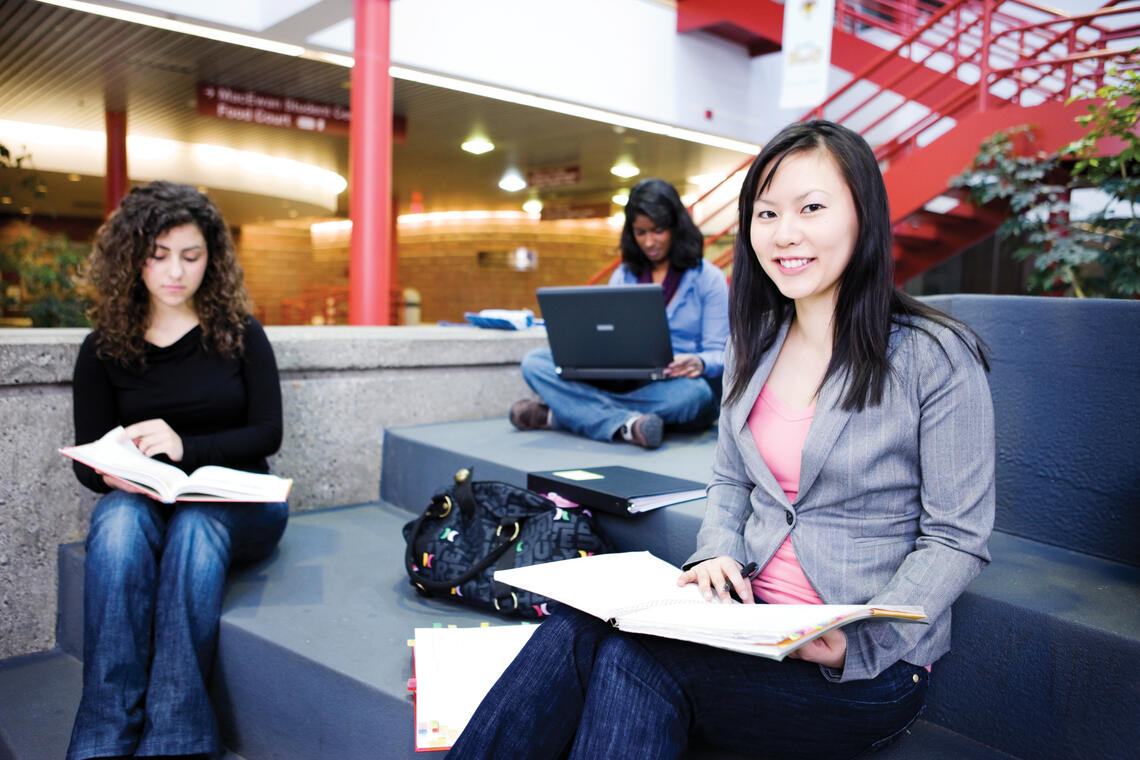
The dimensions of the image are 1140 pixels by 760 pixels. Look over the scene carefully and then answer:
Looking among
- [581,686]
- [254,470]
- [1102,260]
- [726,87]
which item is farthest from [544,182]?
[581,686]

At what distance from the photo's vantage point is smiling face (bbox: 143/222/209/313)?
2.12 m

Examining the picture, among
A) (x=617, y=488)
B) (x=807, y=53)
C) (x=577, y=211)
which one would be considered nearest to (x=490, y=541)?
(x=617, y=488)

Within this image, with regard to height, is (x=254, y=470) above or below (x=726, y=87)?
below

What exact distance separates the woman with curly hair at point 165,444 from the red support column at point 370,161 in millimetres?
2580

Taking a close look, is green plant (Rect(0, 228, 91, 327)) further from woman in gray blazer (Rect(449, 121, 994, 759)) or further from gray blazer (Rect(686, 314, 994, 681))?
gray blazer (Rect(686, 314, 994, 681))

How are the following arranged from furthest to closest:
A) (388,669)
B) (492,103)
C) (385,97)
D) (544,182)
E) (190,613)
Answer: (544,182) < (492,103) < (385,97) < (190,613) < (388,669)

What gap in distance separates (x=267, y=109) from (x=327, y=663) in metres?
6.93

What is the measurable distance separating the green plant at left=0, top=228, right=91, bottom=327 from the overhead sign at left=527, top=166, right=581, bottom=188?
20.1 feet

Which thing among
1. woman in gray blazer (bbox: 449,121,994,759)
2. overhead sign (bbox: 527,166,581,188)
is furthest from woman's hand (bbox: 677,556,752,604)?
overhead sign (bbox: 527,166,581,188)

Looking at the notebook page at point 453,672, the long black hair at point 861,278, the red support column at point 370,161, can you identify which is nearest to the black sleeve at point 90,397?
the notebook page at point 453,672

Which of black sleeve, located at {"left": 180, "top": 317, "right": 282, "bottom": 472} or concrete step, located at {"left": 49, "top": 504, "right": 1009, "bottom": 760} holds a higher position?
black sleeve, located at {"left": 180, "top": 317, "right": 282, "bottom": 472}

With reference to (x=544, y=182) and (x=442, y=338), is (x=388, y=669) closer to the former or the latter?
(x=442, y=338)

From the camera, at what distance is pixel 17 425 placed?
2262 mm

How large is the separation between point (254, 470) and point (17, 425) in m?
0.66
